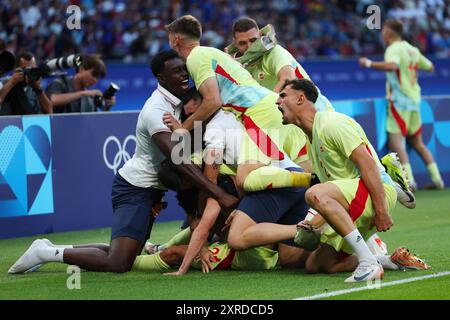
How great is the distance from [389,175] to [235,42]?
2.55m

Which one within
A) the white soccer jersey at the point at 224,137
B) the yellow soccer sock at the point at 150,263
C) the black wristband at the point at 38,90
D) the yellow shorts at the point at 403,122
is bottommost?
the yellow shorts at the point at 403,122

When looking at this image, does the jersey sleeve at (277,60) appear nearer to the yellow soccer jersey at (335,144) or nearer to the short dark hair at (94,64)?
the yellow soccer jersey at (335,144)

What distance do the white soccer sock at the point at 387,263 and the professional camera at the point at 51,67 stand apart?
559 cm

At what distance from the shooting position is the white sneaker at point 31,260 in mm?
8766

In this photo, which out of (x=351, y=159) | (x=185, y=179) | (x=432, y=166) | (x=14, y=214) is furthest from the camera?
(x=432, y=166)

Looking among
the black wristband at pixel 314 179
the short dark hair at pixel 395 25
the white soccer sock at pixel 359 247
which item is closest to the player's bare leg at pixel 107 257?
the black wristband at pixel 314 179

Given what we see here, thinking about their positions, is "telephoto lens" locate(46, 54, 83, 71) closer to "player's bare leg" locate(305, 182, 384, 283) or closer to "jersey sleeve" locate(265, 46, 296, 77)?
"jersey sleeve" locate(265, 46, 296, 77)

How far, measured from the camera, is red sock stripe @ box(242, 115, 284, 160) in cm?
902

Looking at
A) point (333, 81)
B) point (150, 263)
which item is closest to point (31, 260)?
point (150, 263)

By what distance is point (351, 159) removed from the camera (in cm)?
798

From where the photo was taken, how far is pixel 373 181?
7930mm

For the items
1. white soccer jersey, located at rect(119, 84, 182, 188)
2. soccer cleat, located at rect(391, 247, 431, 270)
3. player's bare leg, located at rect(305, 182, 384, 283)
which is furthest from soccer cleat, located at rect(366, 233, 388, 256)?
white soccer jersey, located at rect(119, 84, 182, 188)

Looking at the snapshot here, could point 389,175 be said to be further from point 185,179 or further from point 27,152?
point 27,152
